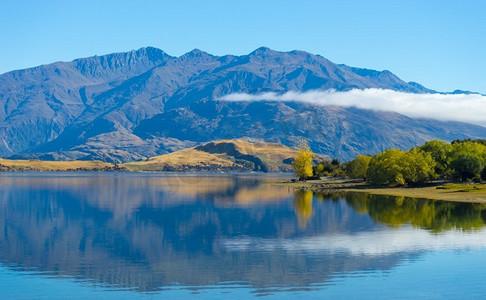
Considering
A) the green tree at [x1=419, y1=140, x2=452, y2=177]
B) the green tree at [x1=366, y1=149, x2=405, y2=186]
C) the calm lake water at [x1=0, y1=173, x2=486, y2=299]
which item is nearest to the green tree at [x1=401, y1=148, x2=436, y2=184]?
the green tree at [x1=366, y1=149, x2=405, y2=186]

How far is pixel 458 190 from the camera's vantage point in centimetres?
12669

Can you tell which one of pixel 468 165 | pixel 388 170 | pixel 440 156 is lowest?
pixel 388 170

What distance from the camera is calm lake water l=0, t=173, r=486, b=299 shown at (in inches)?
1439

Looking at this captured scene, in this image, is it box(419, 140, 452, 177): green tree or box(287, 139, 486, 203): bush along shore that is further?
box(419, 140, 452, 177): green tree

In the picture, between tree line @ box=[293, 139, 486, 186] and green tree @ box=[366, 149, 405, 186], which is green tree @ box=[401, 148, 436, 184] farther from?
green tree @ box=[366, 149, 405, 186]

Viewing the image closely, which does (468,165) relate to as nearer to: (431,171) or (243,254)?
(431,171)

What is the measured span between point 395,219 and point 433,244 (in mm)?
22801

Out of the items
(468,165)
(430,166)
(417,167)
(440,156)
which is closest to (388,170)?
(417,167)

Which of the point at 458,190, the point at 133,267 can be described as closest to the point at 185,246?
the point at 133,267

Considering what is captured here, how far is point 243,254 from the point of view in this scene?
48.9 meters

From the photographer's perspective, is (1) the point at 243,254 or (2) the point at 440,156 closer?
(1) the point at 243,254

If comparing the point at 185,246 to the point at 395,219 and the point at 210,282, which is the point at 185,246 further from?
the point at 395,219

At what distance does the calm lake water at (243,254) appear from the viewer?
36.6m

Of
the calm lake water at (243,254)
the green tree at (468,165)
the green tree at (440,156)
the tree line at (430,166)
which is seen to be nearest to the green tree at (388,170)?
the tree line at (430,166)
